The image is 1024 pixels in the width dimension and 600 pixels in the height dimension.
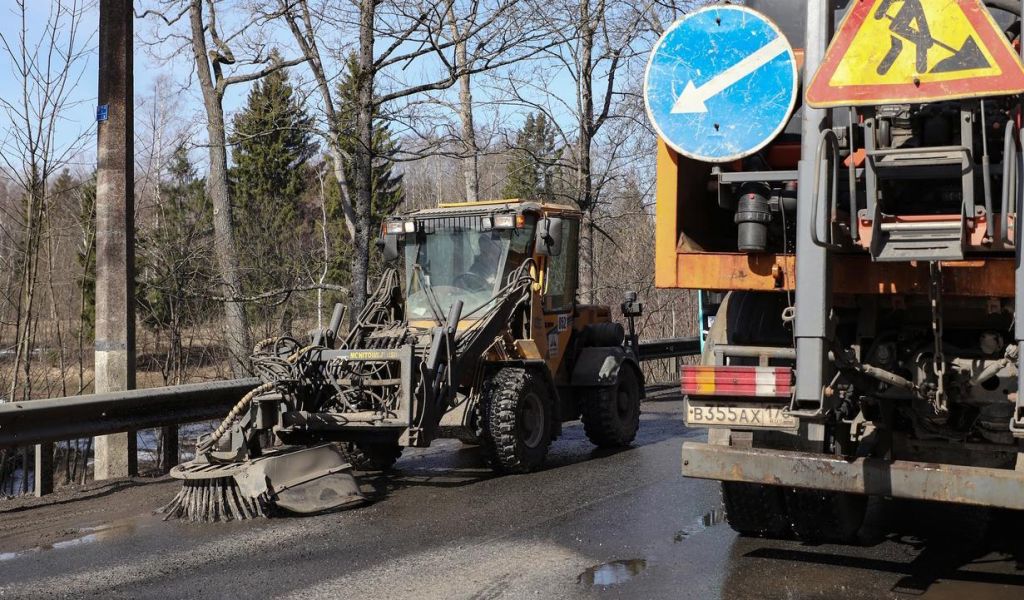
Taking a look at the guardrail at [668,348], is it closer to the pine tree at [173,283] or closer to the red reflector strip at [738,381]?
the pine tree at [173,283]

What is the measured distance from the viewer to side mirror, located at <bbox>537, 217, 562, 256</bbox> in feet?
30.9

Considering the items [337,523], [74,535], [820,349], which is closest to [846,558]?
[820,349]

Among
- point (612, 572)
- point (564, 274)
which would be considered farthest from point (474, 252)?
point (612, 572)

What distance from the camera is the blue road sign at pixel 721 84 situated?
5113 mm

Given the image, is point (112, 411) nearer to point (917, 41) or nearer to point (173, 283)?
point (173, 283)

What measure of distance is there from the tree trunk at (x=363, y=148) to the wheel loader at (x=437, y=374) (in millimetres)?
2890

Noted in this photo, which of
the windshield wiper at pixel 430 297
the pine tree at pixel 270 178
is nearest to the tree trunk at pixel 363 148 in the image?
the pine tree at pixel 270 178

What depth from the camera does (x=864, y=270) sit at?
5188mm

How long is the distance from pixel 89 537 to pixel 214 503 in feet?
2.70

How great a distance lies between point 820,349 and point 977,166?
1068 millimetres

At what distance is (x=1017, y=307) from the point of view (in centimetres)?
435

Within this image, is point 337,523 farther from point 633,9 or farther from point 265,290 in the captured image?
point 633,9

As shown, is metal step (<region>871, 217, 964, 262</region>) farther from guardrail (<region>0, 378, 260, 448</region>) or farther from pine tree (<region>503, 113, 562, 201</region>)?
pine tree (<region>503, 113, 562, 201</region>)

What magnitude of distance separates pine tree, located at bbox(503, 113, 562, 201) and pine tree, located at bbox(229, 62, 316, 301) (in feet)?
13.5
